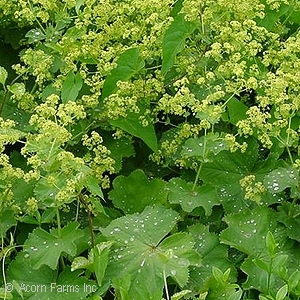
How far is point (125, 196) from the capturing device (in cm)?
259

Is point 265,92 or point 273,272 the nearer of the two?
point 273,272

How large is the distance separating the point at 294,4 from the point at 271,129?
0.75m

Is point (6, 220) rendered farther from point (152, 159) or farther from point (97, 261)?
point (152, 159)

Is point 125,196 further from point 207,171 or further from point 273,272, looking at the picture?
point 273,272

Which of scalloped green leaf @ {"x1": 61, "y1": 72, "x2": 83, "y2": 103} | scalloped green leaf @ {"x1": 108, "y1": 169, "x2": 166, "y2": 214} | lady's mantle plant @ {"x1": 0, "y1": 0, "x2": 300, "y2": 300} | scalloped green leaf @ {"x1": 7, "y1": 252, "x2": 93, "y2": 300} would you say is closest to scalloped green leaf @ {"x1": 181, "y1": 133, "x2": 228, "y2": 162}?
lady's mantle plant @ {"x1": 0, "y1": 0, "x2": 300, "y2": 300}

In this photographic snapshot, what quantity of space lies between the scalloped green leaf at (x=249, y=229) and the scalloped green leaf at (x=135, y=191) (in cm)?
32

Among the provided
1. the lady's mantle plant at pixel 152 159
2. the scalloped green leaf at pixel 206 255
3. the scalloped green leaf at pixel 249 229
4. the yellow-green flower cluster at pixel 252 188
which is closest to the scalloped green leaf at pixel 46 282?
the lady's mantle plant at pixel 152 159

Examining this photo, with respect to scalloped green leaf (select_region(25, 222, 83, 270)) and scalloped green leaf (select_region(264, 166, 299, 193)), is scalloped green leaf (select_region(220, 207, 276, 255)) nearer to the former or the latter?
scalloped green leaf (select_region(264, 166, 299, 193))

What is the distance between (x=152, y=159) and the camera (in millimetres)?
2658

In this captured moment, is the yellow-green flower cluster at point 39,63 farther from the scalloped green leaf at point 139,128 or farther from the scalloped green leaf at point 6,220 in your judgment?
the scalloped green leaf at point 6,220

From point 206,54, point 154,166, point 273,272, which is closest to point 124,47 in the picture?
point 206,54

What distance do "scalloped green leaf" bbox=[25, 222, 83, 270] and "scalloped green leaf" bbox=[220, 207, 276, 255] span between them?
50 centimetres

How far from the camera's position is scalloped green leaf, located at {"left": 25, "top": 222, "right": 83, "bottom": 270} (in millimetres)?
2150

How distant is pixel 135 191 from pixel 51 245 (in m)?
0.50
